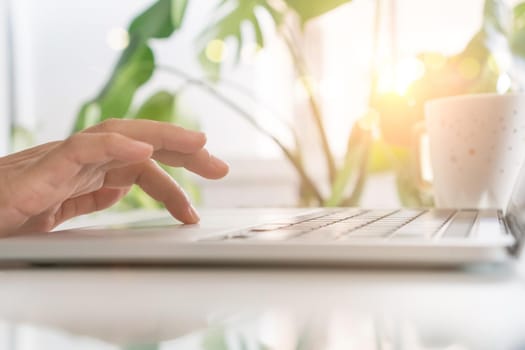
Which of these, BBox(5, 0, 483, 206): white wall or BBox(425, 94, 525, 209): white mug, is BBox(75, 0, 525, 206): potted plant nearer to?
BBox(425, 94, 525, 209): white mug

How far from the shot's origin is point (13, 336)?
27 cm

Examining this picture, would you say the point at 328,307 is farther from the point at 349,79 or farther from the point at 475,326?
the point at 349,79

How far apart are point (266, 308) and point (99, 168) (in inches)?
12.4

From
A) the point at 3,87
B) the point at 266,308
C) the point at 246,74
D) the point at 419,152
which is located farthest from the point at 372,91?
the point at 3,87

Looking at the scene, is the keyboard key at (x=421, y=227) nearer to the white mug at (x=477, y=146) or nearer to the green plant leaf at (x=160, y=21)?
the white mug at (x=477, y=146)

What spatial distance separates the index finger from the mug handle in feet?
1.62

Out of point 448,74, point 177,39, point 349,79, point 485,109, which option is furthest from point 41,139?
point 485,109

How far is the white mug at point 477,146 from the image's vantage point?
2.74 ft

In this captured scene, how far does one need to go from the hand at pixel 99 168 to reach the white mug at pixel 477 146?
368 mm

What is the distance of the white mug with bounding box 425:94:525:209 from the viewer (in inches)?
32.8

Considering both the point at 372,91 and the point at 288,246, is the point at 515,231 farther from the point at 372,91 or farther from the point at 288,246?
the point at 372,91

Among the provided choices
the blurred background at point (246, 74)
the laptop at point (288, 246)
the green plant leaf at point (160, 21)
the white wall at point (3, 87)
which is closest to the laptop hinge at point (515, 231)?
the laptop at point (288, 246)

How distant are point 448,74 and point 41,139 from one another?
1218mm

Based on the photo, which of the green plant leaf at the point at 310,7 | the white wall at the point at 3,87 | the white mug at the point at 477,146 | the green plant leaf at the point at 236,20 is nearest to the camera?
the white mug at the point at 477,146
